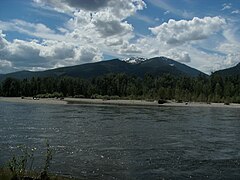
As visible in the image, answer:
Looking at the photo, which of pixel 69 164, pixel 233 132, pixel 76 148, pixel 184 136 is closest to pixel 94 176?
pixel 69 164

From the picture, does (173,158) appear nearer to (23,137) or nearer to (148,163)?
(148,163)

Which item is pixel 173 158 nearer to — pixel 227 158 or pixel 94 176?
pixel 227 158

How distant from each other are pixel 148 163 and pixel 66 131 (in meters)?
24.8

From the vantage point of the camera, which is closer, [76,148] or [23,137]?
[76,148]

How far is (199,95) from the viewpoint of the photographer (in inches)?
7077

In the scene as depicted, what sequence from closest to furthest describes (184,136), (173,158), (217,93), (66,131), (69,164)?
(69,164) < (173,158) < (184,136) < (66,131) < (217,93)

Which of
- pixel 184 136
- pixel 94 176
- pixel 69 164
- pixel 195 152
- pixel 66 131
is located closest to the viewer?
pixel 94 176

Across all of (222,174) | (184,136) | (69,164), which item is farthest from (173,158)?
(184,136)

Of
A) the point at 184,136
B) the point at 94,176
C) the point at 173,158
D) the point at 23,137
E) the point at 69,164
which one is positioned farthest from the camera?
the point at 184,136

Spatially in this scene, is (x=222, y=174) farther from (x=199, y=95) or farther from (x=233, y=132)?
(x=199, y=95)

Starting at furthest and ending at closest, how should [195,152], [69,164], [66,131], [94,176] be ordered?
[66,131]
[195,152]
[69,164]
[94,176]

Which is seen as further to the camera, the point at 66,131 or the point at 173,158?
the point at 66,131

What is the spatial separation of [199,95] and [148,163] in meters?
155

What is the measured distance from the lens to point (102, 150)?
3506cm
